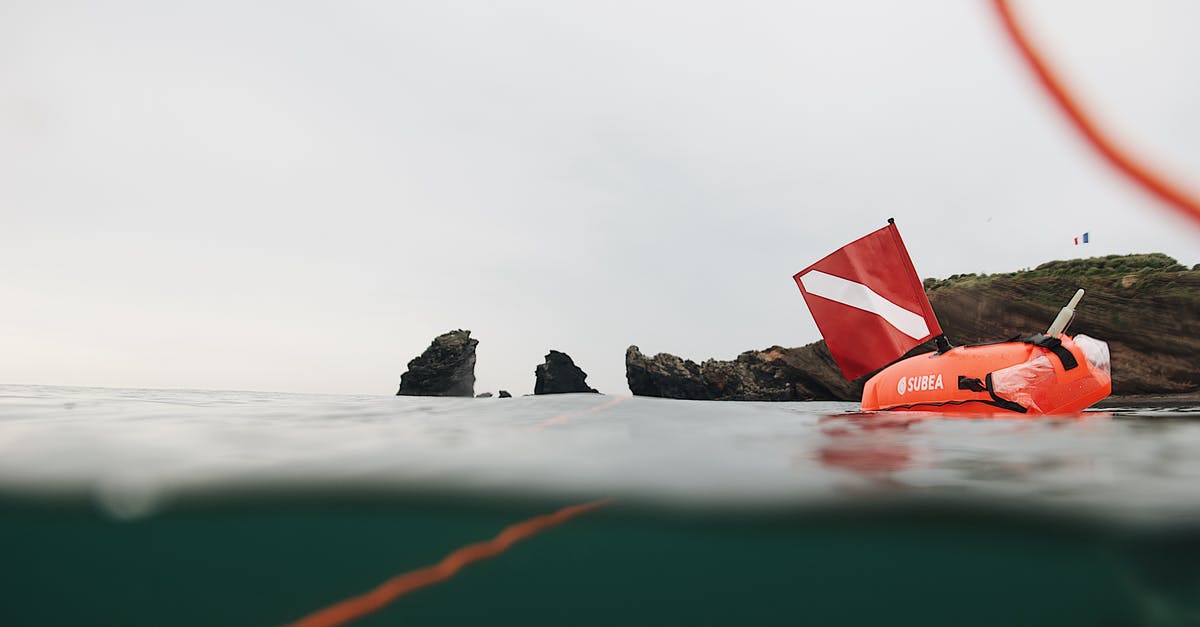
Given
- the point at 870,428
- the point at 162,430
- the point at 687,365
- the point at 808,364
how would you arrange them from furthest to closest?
1. the point at 687,365
2. the point at 808,364
3. the point at 870,428
4. the point at 162,430

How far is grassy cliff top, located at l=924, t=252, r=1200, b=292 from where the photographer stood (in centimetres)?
2330

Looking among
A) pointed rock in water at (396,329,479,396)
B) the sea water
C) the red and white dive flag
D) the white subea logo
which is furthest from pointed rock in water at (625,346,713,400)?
the sea water

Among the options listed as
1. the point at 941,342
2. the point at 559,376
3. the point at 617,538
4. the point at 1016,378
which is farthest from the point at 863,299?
the point at 559,376

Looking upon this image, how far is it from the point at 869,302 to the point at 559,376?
34.3 metres

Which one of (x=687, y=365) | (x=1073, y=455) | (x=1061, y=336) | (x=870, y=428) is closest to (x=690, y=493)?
(x=1073, y=455)

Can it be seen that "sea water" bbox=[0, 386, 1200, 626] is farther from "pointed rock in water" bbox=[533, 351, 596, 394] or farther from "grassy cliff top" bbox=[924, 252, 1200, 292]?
"pointed rock in water" bbox=[533, 351, 596, 394]

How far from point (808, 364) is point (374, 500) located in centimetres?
2730

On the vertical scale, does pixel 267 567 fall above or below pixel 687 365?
below

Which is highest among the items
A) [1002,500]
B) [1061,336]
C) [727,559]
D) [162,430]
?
[1061,336]

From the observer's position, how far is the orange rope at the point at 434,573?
8.34 ft

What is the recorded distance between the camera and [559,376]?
4444 cm

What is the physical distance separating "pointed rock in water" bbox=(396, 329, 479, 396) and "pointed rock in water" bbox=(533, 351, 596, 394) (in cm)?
574

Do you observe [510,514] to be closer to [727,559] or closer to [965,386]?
[727,559]

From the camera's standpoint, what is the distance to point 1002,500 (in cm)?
315
